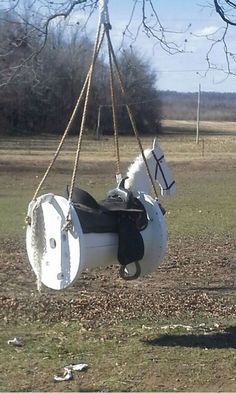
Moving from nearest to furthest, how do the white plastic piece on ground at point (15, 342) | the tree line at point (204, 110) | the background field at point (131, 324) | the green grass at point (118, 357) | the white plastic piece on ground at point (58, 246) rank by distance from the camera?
the green grass at point (118, 357) < the background field at point (131, 324) < the white plastic piece on ground at point (58, 246) < the white plastic piece on ground at point (15, 342) < the tree line at point (204, 110)

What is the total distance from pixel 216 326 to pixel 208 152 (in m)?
37.0

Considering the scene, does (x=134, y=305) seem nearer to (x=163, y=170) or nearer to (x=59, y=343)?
(x=59, y=343)

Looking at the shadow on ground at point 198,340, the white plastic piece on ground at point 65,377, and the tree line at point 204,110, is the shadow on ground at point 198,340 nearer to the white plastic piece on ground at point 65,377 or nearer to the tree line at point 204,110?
the white plastic piece on ground at point 65,377

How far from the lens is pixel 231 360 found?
617 cm

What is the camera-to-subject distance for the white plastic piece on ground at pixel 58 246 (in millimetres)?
6039

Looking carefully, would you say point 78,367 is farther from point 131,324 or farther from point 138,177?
point 138,177

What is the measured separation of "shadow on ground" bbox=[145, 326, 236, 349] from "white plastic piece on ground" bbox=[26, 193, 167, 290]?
1.90ft

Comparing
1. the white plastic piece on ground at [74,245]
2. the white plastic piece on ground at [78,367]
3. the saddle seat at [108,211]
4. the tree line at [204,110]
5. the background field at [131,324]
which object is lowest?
the background field at [131,324]

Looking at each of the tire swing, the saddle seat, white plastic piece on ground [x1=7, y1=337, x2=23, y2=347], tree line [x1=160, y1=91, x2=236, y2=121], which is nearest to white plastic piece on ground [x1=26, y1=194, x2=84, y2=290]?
the tire swing

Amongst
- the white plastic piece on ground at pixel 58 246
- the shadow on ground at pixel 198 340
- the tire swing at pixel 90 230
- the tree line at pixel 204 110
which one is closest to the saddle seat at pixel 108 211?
the tire swing at pixel 90 230

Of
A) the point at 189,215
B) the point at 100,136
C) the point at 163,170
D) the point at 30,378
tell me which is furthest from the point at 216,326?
the point at 100,136

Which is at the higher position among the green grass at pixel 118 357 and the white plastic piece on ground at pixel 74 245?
the white plastic piece on ground at pixel 74 245

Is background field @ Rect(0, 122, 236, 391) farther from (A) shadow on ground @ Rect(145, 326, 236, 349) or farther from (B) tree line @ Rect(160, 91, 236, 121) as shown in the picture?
(B) tree line @ Rect(160, 91, 236, 121)

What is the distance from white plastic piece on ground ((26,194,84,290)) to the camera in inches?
238
